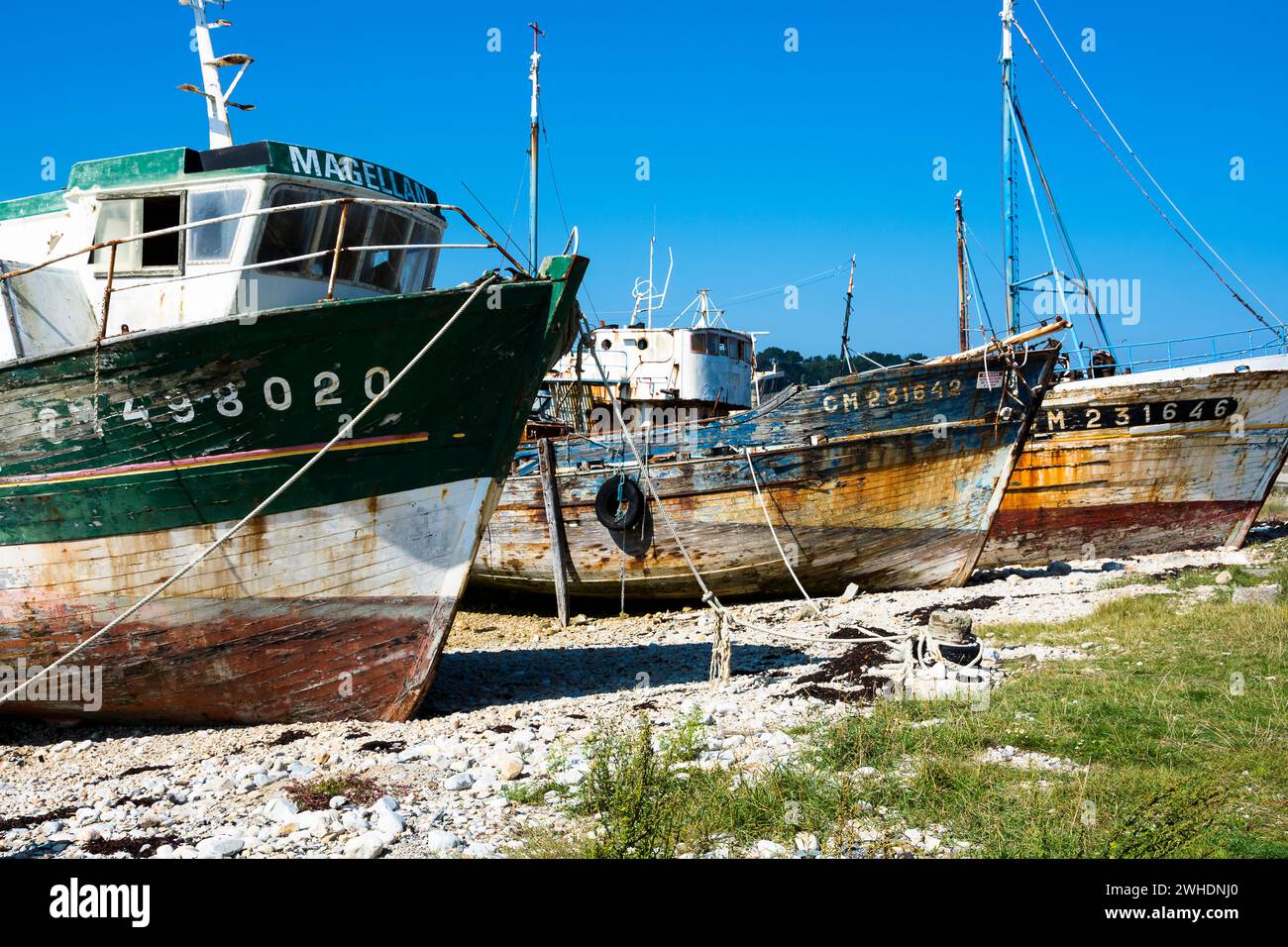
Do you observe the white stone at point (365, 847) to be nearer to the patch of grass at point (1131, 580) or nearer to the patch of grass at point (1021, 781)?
the patch of grass at point (1021, 781)

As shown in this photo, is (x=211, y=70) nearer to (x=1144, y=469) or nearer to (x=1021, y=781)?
(x=1021, y=781)

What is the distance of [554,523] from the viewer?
44.5 ft

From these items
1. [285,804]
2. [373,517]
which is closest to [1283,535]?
[373,517]

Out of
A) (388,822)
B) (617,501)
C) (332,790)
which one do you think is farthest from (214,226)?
(617,501)

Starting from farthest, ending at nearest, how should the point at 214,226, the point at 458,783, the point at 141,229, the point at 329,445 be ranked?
the point at 141,229, the point at 214,226, the point at 329,445, the point at 458,783

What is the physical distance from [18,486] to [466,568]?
3.27 meters

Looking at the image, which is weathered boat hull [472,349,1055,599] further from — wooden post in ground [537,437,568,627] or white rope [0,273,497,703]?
white rope [0,273,497,703]

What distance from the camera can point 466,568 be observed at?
771 cm

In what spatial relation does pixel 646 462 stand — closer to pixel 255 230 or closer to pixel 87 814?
pixel 255 230

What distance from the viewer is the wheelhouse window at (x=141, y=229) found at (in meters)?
7.88

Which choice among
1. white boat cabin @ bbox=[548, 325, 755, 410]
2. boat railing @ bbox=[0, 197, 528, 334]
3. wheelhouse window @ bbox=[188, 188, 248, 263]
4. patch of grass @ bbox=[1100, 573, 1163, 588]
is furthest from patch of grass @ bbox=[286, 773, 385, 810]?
white boat cabin @ bbox=[548, 325, 755, 410]

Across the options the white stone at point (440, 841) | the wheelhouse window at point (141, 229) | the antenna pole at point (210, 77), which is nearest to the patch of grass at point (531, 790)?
the white stone at point (440, 841)

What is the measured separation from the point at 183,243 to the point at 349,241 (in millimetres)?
1318

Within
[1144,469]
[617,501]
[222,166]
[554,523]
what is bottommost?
[554,523]
